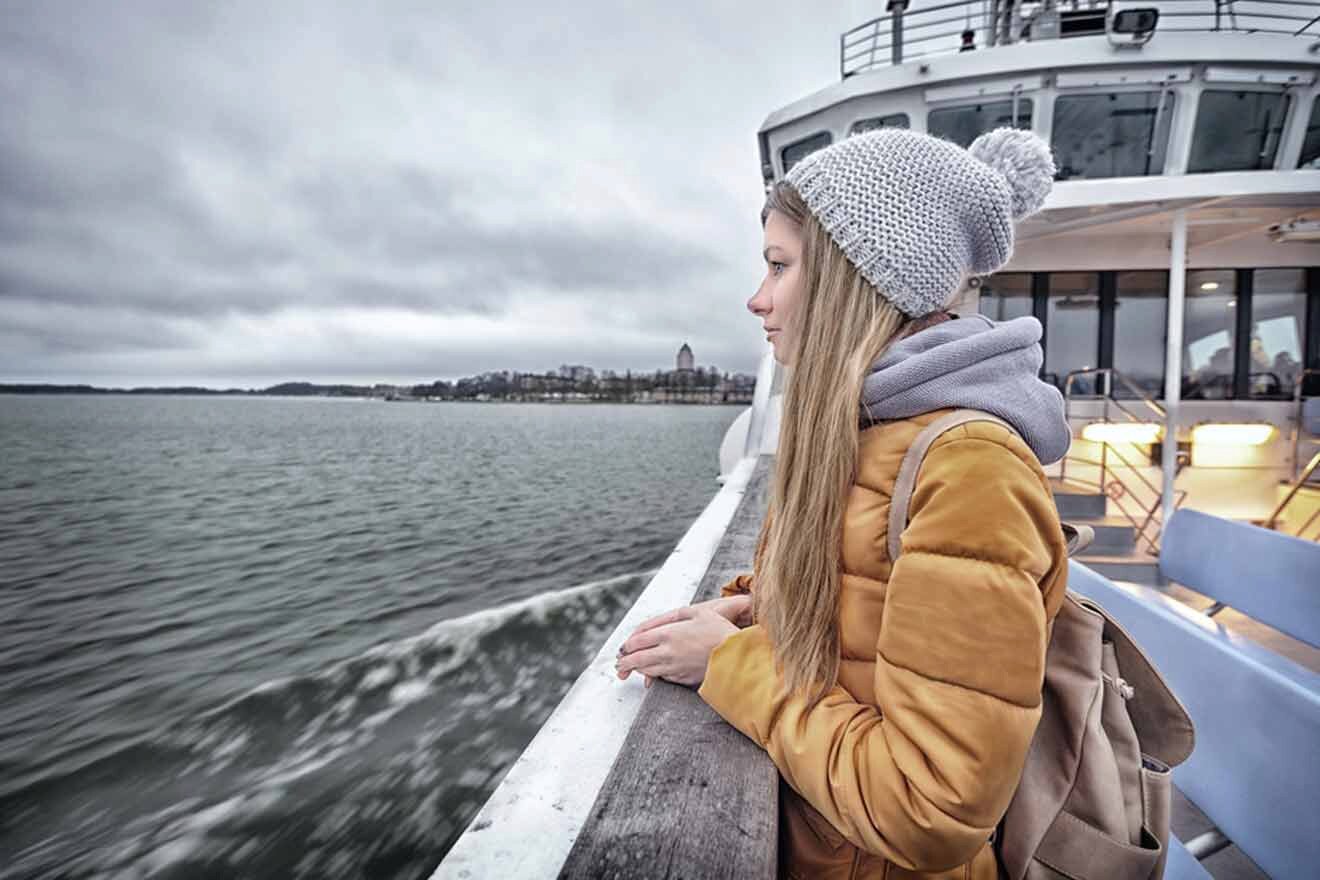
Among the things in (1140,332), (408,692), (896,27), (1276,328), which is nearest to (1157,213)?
(1140,332)

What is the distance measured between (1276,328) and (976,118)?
17.1ft

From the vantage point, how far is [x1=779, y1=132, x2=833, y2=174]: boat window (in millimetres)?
8281

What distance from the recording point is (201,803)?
4004 millimetres

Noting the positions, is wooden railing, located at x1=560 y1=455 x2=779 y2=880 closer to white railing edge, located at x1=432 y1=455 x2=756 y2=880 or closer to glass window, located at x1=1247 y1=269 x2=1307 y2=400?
white railing edge, located at x1=432 y1=455 x2=756 y2=880

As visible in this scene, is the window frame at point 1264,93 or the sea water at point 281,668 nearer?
the sea water at point 281,668

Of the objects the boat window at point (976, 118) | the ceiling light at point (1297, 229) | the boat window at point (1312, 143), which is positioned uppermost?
the boat window at point (976, 118)

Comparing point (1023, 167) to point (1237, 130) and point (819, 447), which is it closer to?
point (819, 447)

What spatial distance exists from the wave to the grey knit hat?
13.6 ft

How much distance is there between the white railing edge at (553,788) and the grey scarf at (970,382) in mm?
1006

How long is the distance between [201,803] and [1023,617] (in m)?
5.25

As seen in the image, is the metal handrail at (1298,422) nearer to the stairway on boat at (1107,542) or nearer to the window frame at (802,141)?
the stairway on boat at (1107,542)

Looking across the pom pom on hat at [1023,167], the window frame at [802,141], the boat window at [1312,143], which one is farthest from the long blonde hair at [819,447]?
the boat window at [1312,143]

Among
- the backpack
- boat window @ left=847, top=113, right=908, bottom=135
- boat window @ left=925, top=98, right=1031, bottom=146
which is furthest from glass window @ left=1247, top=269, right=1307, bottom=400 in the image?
the backpack

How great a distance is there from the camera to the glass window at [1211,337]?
8234 mm
